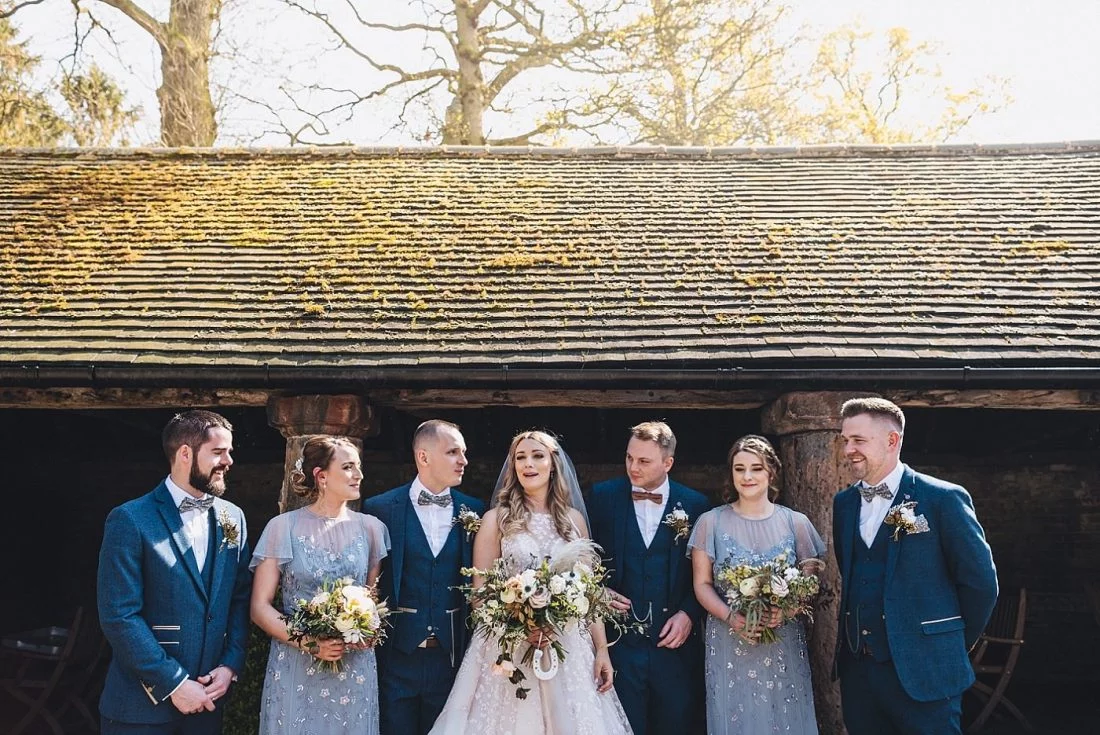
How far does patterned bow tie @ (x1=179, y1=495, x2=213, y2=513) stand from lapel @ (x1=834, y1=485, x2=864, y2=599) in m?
2.99

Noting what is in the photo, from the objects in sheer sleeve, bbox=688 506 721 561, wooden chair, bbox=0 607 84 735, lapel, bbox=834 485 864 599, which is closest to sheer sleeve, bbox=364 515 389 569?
sheer sleeve, bbox=688 506 721 561

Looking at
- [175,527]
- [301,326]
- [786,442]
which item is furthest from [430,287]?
[175,527]

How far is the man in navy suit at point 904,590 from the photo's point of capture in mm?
4199

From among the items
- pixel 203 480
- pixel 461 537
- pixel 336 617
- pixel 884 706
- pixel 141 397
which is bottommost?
pixel 884 706

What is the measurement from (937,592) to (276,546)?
3.06m

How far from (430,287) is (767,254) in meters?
2.73

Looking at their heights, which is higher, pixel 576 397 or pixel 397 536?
pixel 576 397

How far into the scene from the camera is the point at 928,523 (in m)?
4.30

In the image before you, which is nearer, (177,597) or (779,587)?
(177,597)

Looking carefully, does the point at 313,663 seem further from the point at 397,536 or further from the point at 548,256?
the point at 548,256

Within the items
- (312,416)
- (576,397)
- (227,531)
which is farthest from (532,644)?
(312,416)

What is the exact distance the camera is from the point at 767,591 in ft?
14.8

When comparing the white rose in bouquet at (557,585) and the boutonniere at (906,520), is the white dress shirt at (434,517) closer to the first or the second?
the white rose in bouquet at (557,585)

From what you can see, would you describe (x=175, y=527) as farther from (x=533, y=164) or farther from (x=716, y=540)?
(x=533, y=164)
